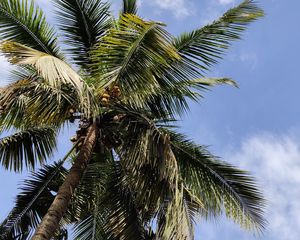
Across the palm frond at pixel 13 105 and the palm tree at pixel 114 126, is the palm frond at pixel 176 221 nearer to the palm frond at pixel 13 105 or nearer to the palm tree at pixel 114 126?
the palm tree at pixel 114 126

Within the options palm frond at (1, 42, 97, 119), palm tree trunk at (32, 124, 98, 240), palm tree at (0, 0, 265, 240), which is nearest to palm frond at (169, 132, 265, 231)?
palm tree at (0, 0, 265, 240)

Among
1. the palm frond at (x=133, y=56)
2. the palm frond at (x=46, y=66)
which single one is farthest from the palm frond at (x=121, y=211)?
the palm frond at (x=46, y=66)

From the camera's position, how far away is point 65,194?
7.98 meters

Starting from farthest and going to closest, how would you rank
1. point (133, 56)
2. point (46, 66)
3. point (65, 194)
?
1. point (133, 56)
2. point (65, 194)
3. point (46, 66)

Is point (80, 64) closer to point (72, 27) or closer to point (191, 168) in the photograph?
point (72, 27)

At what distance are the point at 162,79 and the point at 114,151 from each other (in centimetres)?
165

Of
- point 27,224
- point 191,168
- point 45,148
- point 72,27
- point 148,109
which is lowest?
point 27,224

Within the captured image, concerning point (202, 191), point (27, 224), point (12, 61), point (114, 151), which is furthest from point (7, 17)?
point (202, 191)

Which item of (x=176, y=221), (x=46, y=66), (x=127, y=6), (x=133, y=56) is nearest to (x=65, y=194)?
(x=176, y=221)

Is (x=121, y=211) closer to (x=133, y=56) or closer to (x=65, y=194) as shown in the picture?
(x=65, y=194)

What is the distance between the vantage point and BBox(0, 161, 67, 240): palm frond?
989 cm

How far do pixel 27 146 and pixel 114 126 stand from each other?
7.05 ft

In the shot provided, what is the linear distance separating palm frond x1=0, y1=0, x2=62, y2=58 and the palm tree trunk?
1.83 m

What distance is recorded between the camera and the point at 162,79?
30.0ft
